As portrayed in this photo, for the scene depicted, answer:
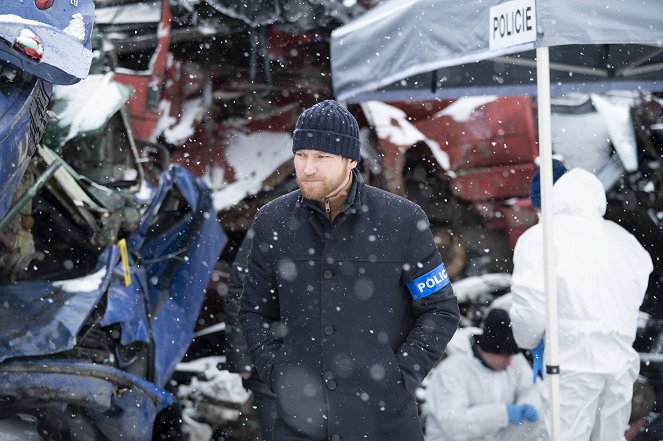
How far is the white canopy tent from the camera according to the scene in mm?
4215

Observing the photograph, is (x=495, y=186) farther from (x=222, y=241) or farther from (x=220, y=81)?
(x=222, y=241)

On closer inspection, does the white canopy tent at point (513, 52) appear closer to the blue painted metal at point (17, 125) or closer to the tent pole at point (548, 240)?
the tent pole at point (548, 240)

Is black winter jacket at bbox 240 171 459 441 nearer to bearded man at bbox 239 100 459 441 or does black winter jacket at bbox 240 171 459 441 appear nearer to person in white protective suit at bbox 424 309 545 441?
bearded man at bbox 239 100 459 441

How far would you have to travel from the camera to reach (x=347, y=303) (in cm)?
321

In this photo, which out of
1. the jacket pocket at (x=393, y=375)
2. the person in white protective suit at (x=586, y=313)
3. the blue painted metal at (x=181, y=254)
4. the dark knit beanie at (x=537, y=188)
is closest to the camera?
the jacket pocket at (x=393, y=375)

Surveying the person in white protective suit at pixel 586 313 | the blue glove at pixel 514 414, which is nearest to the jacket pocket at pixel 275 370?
the person in white protective suit at pixel 586 313

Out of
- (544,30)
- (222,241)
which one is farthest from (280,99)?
(544,30)

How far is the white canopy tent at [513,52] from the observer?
4.21m

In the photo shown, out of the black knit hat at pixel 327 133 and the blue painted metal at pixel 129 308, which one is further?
the blue painted metal at pixel 129 308

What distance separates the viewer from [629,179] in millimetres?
8852

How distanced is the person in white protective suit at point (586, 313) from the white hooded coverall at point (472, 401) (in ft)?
1.67

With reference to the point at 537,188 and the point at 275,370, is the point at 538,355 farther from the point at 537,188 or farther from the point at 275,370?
the point at 275,370

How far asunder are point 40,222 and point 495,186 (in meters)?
5.14

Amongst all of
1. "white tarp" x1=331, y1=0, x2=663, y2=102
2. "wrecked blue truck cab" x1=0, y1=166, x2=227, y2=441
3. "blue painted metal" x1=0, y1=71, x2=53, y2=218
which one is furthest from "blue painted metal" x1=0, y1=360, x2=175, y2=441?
"white tarp" x1=331, y1=0, x2=663, y2=102
